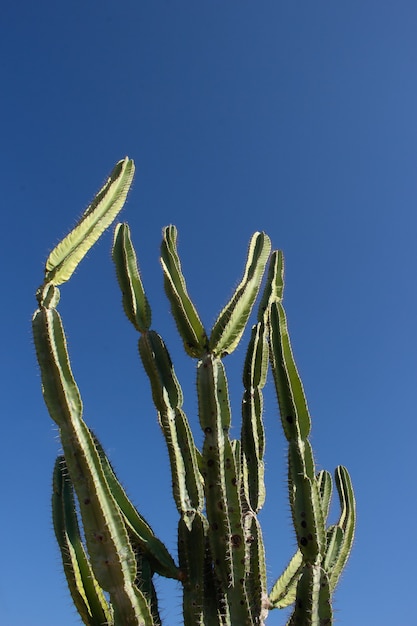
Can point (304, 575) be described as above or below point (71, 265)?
below

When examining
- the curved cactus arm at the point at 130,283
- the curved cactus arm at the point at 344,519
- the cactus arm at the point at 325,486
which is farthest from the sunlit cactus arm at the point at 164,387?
the cactus arm at the point at 325,486

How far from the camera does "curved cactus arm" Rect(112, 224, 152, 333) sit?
487 cm

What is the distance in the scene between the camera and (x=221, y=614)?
12.8 feet

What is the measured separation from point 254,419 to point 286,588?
1258 mm

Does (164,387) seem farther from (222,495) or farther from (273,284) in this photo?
(273,284)

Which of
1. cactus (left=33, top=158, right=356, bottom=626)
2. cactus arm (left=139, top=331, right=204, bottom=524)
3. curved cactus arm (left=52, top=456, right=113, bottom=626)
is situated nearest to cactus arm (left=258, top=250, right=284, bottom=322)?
cactus (left=33, top=158, right=356, bottom=626)

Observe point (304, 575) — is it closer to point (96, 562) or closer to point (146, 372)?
point (96, 562)

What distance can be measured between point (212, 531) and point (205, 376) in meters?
0.94

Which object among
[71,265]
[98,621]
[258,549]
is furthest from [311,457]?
[71,265]

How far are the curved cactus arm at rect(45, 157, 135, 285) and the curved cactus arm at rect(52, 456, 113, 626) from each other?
1.24 meters

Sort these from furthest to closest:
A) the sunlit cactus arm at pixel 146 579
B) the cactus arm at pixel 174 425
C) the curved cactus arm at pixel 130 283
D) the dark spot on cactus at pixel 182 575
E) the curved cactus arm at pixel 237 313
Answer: the curved cactus arm at pixel 130 283 → the cactus arm at pixel 174 425 → the curved cactus arm at pixel 237 313 → the dark spot on cactus at pixel 182 575 → the sunlit cactus arm at pixel 146 579

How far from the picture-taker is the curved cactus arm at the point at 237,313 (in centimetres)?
422

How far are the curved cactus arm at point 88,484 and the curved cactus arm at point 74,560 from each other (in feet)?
1.14

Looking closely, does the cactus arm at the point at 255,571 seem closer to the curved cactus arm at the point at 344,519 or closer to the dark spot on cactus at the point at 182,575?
the dark spot on cactus at the point at 182,575
